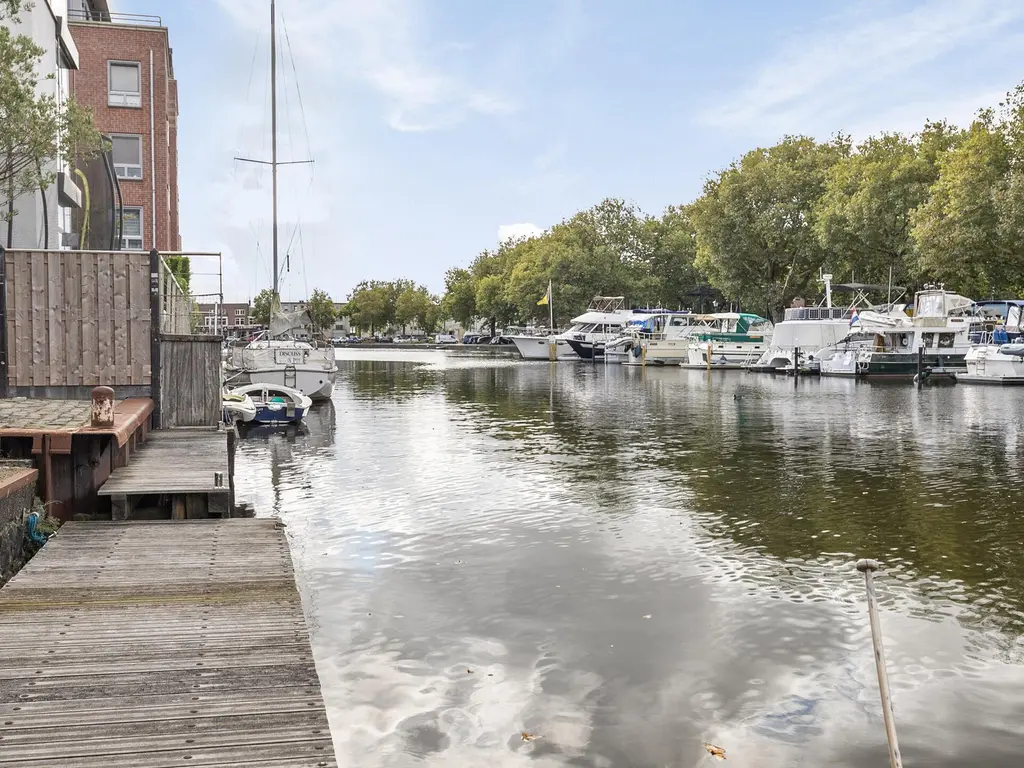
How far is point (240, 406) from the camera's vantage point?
25422 mm

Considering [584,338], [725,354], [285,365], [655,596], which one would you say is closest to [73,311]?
[655,596]

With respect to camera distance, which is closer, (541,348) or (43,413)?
(43,413)

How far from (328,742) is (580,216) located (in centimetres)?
9842

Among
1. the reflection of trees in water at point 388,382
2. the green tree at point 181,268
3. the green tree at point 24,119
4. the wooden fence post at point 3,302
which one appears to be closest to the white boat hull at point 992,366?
the reflection of trees in water at point 388,382

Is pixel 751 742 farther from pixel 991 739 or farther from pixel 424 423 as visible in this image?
pixel 424 423

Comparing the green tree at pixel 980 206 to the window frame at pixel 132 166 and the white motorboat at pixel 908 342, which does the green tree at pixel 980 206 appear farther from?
the window frame at pixel 132 166

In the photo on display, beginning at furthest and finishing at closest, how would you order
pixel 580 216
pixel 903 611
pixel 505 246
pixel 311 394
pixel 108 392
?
1. pixel 505 246
2. pixel 580 216
3. pixel 311 394
4. pixel 108 392
5. pixel 903 611

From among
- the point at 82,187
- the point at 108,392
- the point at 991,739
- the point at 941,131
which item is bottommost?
the point at 991,739

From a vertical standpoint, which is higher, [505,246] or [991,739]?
[505,246]

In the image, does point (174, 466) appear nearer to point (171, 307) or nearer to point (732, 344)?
point (171, 307)

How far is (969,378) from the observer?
145ft

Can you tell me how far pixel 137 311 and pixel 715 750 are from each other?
11620mm

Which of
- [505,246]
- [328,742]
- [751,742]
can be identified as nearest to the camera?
[328,742]

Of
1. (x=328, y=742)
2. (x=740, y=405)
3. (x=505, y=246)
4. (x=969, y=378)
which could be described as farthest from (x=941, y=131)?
(x=505, y=246)
